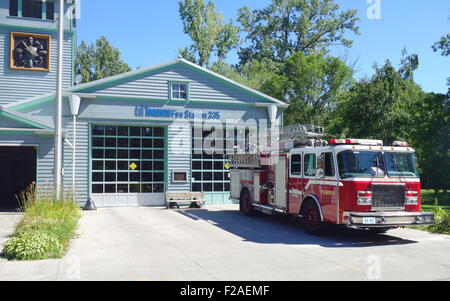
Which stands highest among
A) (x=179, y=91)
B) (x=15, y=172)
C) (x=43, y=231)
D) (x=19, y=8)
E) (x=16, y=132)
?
(x=19, y=8)

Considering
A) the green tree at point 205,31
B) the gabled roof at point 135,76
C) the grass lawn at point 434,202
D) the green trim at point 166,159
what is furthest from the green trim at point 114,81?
the green tree at point 205,31

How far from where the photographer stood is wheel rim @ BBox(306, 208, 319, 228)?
11.8 meters

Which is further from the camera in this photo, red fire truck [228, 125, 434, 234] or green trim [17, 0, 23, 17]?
green trim [17, 0, 23, 17]

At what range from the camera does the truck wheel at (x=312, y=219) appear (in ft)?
38.2

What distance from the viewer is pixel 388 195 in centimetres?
1084

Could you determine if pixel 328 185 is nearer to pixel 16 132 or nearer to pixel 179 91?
pixel 179 91

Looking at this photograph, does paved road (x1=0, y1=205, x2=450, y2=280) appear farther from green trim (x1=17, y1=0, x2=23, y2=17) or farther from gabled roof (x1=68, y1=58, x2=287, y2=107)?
green trim (x1=17, y1=0, x2=23, y2=17)

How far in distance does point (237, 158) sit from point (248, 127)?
14.9ft

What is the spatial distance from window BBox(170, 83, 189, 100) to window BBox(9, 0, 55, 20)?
751 centimetres

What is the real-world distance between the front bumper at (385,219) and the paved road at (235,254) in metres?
0.53

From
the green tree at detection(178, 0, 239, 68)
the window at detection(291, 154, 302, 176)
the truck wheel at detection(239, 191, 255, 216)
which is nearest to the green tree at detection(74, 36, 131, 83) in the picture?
the green tree at detection(178, 0, 239, 68)

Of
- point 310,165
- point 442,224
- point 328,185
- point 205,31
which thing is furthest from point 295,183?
point 205,31

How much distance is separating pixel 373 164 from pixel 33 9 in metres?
18.8
